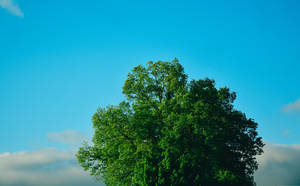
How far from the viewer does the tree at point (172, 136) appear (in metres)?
30.9

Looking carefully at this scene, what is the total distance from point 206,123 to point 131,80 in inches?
405

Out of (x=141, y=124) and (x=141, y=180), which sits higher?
(x=141, y=124)

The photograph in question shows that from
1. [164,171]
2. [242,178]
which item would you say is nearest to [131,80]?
[164,171]

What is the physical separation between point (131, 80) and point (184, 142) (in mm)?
9802

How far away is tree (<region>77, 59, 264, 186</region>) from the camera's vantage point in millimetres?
30906

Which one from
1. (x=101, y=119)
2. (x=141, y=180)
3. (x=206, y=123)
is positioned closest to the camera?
(x=141, y=180)

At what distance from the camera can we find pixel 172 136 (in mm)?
32375

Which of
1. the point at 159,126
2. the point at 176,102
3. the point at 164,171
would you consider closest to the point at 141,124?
the point at 159,126

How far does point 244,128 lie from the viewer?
37812 mm

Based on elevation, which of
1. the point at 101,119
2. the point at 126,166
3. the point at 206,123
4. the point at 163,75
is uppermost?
the point at 163,75

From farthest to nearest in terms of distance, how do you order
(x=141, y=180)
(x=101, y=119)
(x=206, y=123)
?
(x=101, y=119) → (x=206, y=123) → (x=141, y=180)

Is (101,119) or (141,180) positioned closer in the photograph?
(141,180)

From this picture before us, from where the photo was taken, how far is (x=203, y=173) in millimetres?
31469

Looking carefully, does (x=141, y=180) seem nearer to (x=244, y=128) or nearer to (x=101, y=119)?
(x=101, y=119)
